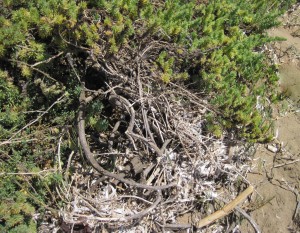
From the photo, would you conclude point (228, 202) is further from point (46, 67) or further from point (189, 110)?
point (46, 67)

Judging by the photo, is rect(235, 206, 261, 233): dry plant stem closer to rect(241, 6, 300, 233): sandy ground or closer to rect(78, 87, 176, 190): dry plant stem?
rect(241, 6, 300, 233): sandy ground

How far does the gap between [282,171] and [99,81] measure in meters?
1.85


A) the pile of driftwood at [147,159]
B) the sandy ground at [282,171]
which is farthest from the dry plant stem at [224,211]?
the sandy ground at [282,171]

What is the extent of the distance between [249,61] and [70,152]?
5.99 ft

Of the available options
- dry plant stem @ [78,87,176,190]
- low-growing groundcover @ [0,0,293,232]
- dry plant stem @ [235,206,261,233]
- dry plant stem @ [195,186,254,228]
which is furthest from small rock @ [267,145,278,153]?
dry plant stem @ [78,87,176,190]

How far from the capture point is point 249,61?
3619 mm

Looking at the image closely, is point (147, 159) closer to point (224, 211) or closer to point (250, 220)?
point (224, 211)

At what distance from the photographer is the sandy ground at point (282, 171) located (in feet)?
10.8

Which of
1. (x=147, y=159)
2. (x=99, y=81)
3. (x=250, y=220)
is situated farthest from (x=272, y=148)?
(x=99, y=81)

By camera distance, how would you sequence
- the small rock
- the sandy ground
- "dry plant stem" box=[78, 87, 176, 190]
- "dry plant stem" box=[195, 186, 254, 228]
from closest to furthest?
"dry plant stem" box=[78, 87, 176, 190], "dry plant stem" box=[195, 186, 254, 228], the sandy ground, the small rock

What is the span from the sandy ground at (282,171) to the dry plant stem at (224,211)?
140 millimetres

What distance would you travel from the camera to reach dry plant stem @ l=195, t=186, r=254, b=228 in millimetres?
3127

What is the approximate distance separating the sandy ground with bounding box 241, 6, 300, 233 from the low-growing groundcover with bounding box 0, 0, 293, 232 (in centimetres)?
33

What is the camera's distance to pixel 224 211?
3180 millimetres
